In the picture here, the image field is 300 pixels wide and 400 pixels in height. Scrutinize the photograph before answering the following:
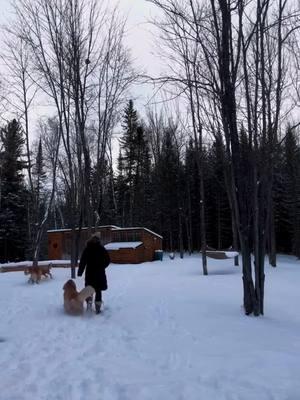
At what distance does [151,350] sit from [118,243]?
23124 millimetres

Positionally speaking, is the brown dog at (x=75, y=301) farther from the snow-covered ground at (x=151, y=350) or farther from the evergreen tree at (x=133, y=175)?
the evergreen tree at (x=133, y=175)

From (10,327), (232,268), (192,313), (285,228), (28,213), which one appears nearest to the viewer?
(10,327)

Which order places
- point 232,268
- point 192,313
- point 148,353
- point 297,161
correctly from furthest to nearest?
1. point 297,161
2. point 232,268
3. point 192,313
4. point 148,353

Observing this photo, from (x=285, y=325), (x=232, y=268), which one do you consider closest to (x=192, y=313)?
(x=285, y=325)

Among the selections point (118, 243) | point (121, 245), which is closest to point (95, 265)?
point (121, 245)

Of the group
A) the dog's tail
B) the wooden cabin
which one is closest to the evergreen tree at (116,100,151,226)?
the wooden cabin

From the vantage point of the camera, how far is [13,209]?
38.8m

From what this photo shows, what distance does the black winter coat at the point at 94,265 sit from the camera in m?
9.23

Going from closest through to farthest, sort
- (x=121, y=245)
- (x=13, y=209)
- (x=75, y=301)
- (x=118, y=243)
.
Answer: (x=75, y=301)
(x=121, y=245)
(x=118, y=243)
(x=13, y=209)

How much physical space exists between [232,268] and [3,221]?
2264 centimetres

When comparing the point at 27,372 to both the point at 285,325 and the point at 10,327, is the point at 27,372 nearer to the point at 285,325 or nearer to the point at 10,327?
the point at 10,327

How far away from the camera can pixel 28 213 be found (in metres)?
39.2

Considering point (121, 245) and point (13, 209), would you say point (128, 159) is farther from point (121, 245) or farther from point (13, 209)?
point (121, 245)

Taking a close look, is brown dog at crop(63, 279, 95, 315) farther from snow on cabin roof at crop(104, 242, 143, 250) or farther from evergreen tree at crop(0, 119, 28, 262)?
evergreen tree at crop(0, 119, 28, 262)
